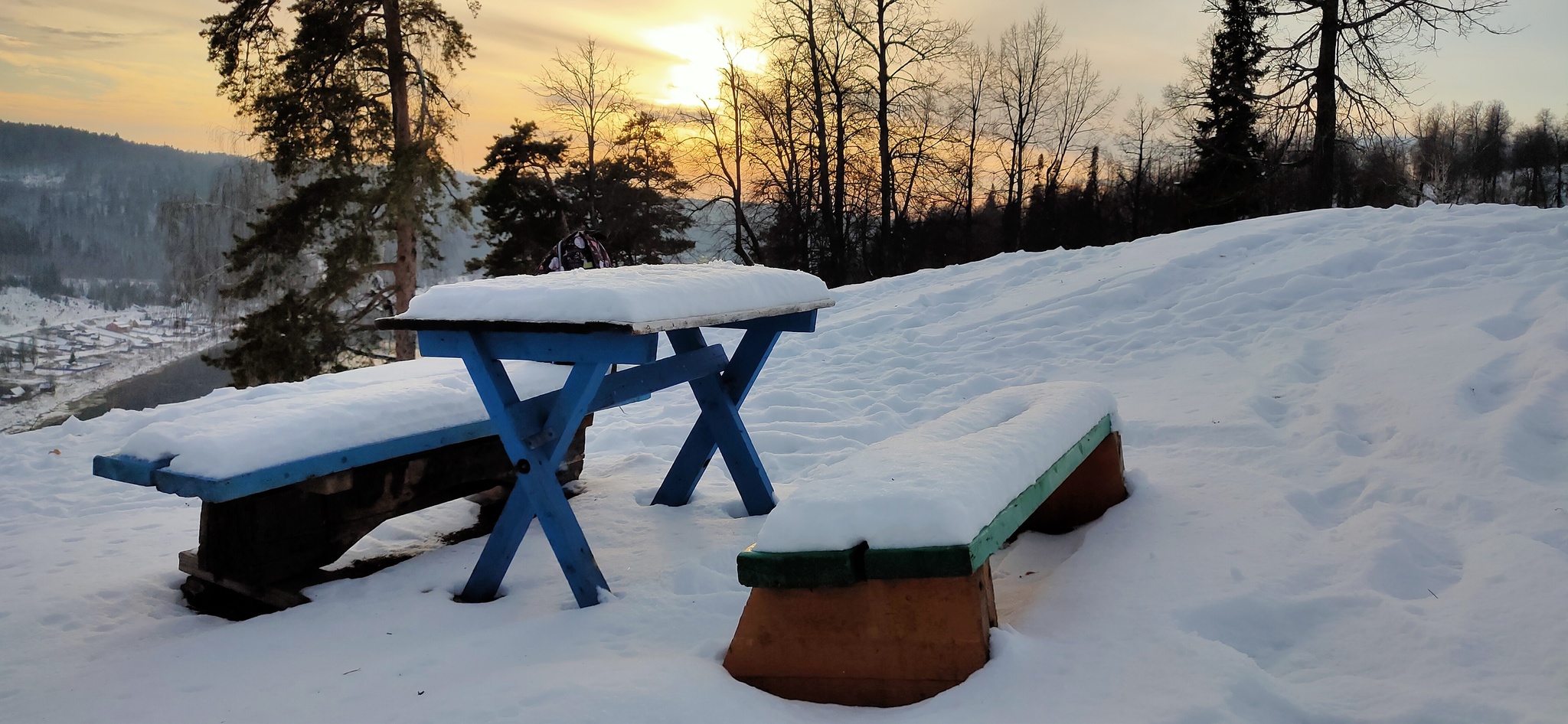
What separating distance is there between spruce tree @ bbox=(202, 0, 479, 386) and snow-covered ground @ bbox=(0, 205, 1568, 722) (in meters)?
11.1

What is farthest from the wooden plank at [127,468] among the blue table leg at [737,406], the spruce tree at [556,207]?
the spruce tree at [556,207]

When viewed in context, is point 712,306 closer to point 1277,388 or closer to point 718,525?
point 718,525

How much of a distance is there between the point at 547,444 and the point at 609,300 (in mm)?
639

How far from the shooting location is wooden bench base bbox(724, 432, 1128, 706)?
6.57ft

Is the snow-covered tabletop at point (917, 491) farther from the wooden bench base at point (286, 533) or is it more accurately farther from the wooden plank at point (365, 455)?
the wooden bench base at point (286, 533)

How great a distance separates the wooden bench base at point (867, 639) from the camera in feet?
6.57

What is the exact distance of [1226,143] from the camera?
84.5 ft

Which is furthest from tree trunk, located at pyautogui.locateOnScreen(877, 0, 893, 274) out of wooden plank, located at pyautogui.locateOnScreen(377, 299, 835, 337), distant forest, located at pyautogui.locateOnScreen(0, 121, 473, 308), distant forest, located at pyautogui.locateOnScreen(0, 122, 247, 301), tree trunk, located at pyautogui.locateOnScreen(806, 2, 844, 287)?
wooden plank, located at pyautogui.locateOnScreen(377, 299, 835, 337)

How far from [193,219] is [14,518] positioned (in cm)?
1634

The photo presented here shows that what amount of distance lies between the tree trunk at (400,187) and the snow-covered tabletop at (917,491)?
1559 cm

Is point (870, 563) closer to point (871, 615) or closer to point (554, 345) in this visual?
point (871, 615)

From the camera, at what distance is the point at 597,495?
175 inches

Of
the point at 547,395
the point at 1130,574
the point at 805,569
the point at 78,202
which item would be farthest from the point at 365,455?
the point at 78,202

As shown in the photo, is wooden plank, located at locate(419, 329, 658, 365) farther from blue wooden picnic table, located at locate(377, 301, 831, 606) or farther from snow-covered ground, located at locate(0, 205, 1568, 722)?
snow-covered ground, located at locate(0, 205, 1568, 722)
